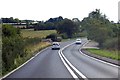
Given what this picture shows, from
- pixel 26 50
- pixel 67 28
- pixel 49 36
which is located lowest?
pixel 49 36

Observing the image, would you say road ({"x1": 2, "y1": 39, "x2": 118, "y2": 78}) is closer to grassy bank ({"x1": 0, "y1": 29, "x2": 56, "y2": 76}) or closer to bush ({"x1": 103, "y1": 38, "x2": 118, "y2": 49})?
grassy bank ({"x1": 0, "y1": 29, "x2": 56, "y2": 76})

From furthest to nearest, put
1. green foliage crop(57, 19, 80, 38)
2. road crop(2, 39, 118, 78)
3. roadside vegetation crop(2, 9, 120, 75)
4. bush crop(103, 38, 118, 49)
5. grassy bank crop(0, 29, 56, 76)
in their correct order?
1. green foliage crop(57, 19, 80, 38)
2. bush crop(103, 38, 118, 49)
3. roadside vegetation crop(2, 9, 120, 75)
4. grassy bank crop(0, 29, 56, 76)
5. road crop(2, 39, 118, 78)

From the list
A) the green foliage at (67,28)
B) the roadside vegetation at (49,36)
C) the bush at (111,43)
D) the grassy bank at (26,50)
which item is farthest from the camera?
the green foliage at (67,28)

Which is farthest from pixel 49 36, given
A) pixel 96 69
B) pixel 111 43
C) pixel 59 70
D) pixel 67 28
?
pixel 59 70

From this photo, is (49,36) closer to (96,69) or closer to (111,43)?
(111,43)

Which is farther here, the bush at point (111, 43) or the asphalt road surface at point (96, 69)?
the bush at point (111, 43)

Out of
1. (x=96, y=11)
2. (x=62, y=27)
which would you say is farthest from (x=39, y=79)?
(x=62, y=27)

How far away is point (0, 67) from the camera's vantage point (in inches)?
981

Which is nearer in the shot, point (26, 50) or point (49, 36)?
point (26, 50)

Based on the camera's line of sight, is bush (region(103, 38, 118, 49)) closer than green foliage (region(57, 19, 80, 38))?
Yes

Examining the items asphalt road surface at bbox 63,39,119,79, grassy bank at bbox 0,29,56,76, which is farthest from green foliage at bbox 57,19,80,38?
asphalt road surface at bbox 63,39,119,79

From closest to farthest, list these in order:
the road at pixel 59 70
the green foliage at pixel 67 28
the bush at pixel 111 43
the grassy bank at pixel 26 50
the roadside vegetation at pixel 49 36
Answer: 1. the road at pixel 59 70
2. the grassy bank at pixel 26 50
3. the roadside vegetation at pixel 49 36
4. the bush at pixel 111 43
5. the green foliage at pixel 67 28

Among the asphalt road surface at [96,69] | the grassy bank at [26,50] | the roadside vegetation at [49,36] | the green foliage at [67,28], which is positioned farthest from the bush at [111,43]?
the green foliage at [67,28]

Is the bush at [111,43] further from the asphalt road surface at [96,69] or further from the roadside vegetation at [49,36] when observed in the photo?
the asphalt road surface at [96,69]
